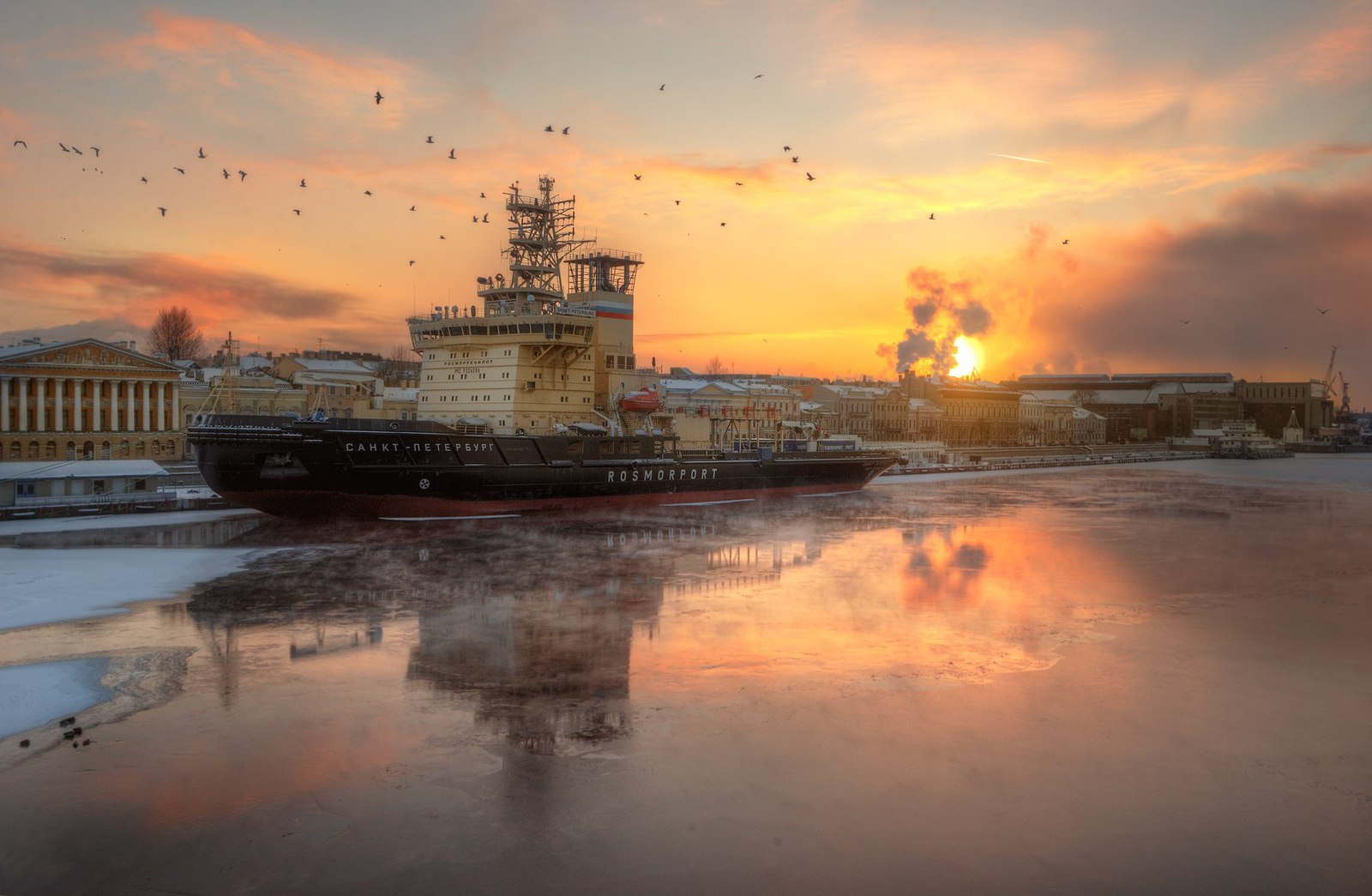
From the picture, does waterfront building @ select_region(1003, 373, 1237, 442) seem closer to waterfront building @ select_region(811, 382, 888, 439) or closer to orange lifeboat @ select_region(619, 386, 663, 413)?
waterfront building @ select_region(811, 382, 888, 439)

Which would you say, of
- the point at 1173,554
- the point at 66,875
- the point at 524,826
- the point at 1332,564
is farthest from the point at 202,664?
the point at 1332,564

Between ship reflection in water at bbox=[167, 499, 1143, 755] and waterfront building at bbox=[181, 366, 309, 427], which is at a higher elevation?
waterfront building at bbox=[181, 366, 309, 427]

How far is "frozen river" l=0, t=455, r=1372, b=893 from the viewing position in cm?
930

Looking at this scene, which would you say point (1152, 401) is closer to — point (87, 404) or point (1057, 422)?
point (1057, 422)

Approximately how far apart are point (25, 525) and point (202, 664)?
21.7m

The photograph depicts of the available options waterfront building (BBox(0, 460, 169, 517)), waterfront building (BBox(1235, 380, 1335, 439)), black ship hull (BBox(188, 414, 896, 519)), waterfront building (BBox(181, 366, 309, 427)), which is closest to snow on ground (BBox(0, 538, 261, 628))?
black ship hull (BBox(188, 414, 896, 519))

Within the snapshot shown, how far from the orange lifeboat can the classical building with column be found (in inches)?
1460

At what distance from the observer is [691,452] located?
45312 millimetres

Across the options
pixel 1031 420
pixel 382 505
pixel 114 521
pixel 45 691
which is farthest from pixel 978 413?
pixel 45 691

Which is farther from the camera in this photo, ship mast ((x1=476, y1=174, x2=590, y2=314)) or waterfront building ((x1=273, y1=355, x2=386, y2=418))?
waterfront building ((x1=273, y1=355, x2=386, y2=418))

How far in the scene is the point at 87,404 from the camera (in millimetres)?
58875

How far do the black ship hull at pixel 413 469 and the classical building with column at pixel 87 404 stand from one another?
30.1 metres

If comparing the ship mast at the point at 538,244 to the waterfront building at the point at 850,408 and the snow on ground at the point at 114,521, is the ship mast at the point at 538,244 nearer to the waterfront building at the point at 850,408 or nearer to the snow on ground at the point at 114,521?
the snow on ground at the point at 114,521

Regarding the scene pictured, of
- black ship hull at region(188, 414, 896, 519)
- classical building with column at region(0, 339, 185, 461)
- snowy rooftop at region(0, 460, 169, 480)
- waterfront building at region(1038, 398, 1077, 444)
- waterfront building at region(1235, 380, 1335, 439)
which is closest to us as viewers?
black ship hull at region(188, 414, 896, 519)
